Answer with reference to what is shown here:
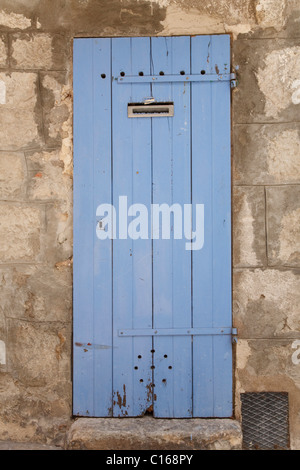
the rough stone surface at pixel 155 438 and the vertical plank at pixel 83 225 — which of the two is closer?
Answer: the rough stone surface at pixel 155 438

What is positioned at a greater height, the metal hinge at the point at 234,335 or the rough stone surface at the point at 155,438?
the metal hinge at the point at 234,335

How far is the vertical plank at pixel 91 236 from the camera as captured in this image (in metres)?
2.35

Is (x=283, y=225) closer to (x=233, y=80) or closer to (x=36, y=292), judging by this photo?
(x=233, y=80)

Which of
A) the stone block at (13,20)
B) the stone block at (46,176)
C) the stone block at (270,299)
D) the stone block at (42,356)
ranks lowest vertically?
the stone block at (42,356)

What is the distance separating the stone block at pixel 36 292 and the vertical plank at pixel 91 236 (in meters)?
0.07

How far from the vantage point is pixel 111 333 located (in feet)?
7.70

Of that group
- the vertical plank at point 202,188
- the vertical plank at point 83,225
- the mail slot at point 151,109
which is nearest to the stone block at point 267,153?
the vertical plank at point 202,188

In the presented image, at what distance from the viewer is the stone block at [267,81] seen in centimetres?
231

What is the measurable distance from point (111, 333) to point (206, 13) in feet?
6.35

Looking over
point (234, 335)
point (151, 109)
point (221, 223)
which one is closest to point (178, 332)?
point (234, 335)

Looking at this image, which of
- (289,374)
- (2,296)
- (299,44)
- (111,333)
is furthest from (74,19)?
(289,374)

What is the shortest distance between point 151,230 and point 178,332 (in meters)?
0.61

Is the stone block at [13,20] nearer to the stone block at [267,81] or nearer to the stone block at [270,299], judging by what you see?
the stone block at [267,81]

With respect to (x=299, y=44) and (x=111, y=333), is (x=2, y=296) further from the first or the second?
(x=299, y=44)
